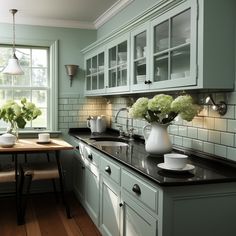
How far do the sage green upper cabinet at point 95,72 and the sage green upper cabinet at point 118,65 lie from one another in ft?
0.77

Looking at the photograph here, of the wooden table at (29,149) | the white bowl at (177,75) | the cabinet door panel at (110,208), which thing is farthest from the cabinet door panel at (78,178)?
the white bowl at (177,75)

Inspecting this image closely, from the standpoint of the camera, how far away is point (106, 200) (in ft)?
9.02

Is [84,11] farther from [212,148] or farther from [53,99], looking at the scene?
[212,148]

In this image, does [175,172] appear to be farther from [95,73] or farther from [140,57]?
[95,73]

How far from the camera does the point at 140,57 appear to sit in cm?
283

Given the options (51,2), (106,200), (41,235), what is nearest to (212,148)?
(106,200)

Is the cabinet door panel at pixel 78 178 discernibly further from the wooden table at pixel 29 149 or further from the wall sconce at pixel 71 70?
the wall sconce at pixel 71 70

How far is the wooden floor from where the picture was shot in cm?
315

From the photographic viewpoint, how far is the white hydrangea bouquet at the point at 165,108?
2.24m

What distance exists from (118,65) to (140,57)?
1.86 feet

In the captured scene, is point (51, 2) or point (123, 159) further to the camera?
point (51, 2)

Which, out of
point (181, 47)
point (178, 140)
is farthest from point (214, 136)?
point (181, 47)

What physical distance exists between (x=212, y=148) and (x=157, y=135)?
405mm

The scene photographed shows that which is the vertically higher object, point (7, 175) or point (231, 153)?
point (231, 153)
